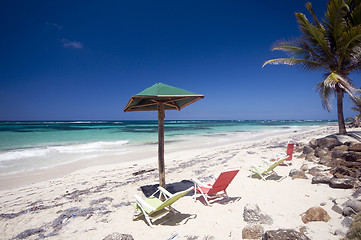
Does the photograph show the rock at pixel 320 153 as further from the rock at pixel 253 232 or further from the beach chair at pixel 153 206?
the beach chair at pixel 153 206

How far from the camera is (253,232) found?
2525mm

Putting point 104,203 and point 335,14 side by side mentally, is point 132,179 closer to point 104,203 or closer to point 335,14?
point 104,203

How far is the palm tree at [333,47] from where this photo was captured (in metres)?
6.64

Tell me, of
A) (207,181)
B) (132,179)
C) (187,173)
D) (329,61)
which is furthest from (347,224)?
(329,61)

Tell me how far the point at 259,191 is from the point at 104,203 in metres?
3.96

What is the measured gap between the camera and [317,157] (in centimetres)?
661

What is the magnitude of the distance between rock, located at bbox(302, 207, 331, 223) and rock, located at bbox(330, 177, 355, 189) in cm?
157

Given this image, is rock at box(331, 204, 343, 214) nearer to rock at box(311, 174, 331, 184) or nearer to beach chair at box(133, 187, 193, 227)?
rock at box(311, 174, 331, 184)

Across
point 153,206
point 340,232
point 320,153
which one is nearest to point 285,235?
point 340,232

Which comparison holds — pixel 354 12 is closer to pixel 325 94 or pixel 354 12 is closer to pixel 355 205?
pixel 325 94

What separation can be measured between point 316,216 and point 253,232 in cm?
114

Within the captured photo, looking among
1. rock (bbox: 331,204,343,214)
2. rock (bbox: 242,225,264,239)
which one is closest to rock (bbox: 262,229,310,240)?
rock (bbox: 242,225,264,239)

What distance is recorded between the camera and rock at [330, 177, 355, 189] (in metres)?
3.74

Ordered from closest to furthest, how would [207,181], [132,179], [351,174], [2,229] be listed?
[2,229]
[351,174]
[207,181]
[132,179]
